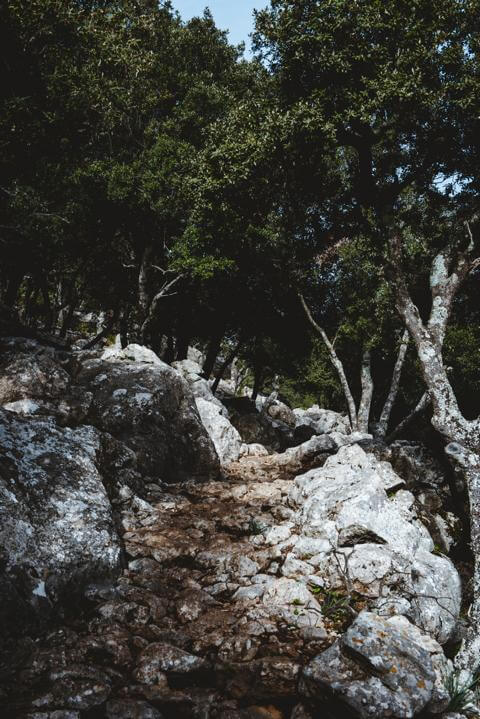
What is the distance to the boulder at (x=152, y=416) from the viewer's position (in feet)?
41.1

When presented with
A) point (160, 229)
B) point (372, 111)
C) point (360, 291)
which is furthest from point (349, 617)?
point (160, 229)

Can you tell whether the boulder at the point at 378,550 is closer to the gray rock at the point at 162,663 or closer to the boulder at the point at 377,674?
the boulder at the point at 377,674

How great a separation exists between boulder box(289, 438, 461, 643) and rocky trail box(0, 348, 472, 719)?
0.09 feet

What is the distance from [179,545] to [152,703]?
383 cm

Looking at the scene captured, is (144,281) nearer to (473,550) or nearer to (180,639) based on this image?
(473,550)

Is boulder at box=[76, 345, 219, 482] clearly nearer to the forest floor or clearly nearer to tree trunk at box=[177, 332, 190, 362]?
the forest floor

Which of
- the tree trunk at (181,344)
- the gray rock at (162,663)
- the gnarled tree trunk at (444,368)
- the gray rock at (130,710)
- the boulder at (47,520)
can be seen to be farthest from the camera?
the tree trunk at (181,344)

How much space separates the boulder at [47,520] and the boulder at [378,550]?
369cm

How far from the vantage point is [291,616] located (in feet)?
21.0

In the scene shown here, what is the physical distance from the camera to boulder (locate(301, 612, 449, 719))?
4559 millimetres

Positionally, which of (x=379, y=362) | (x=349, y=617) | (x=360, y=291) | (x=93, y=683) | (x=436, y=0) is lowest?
(x=93, y=683)

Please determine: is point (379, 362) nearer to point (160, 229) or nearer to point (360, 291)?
point (360, 291)

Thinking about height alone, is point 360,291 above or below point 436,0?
below

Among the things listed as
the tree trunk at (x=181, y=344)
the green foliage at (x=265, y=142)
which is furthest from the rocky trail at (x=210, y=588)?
the tree trunk at (x=181, y=344)
